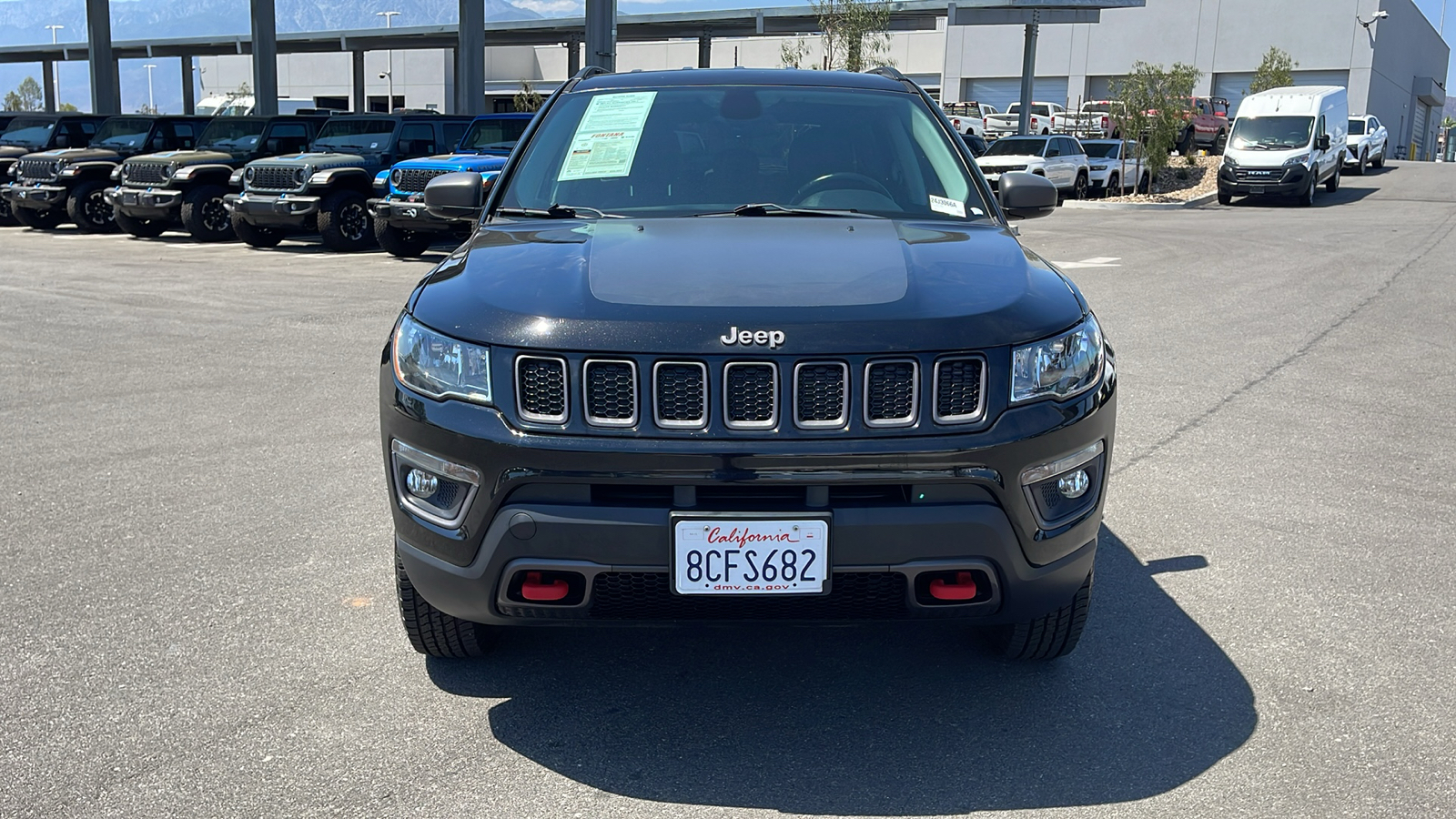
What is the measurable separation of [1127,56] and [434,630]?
68623 mm

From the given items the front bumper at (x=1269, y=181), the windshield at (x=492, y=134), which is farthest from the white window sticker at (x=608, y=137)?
the front bumper at (x=1269, y=181)

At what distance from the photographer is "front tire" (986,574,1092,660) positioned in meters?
3.47

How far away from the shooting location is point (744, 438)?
2877mm

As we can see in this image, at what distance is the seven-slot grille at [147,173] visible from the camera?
19.3m

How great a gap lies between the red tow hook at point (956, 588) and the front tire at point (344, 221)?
1498 cm

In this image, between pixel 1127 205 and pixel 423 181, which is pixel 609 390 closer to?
pixel 423 181

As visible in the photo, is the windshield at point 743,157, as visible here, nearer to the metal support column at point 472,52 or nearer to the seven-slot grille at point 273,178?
the seven-slot grille at point 273,178

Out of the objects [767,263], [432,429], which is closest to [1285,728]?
[767,263]

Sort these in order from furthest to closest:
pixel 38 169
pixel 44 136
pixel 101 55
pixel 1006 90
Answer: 1. pixel 1006 90
2. pixel 101 55
3. pixel 44 136
4. pixel 38 169

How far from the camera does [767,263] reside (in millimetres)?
3316

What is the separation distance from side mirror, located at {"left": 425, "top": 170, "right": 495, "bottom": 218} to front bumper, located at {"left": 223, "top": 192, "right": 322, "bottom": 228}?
1316 centimetres

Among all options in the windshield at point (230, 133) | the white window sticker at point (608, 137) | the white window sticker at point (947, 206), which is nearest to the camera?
the white window sticker at point (947, 206)

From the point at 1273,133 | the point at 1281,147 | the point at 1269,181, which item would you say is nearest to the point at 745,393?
the point at 1269,181

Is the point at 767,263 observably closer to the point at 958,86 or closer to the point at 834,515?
the point at 834,515
